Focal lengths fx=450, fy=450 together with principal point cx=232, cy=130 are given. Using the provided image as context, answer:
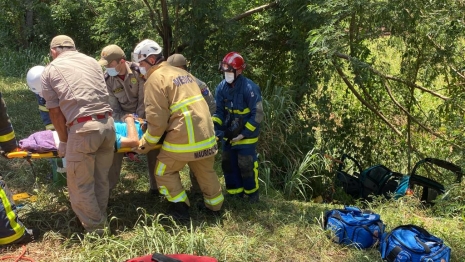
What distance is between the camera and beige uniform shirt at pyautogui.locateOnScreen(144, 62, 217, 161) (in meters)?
4.30

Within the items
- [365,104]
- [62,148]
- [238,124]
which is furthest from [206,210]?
[365,104]

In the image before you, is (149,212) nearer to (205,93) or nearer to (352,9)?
(205,93)

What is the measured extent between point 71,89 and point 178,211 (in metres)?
1.67

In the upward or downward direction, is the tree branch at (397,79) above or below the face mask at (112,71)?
below

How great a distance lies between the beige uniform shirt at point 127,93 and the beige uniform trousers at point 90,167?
0.86 m

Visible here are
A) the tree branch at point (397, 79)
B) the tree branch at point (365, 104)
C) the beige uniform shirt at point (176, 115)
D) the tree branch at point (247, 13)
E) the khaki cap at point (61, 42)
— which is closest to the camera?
the khaki cap at point (61, 42)

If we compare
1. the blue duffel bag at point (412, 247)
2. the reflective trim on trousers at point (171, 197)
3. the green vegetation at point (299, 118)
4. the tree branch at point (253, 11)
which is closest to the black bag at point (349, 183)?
the green vegetation at point (299, 118)

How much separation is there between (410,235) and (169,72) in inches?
107

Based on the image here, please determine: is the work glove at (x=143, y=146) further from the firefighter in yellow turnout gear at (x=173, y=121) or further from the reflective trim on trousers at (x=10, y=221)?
the reflective trim on trousers at (x=10, y=221)

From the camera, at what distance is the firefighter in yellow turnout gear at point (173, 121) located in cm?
431

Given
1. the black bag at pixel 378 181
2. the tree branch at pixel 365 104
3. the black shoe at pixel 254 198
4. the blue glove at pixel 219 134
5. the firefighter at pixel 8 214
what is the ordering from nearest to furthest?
1. the firefighter at pixel 8 214
2. the blue glove at pixel 219 134
3. the black shoe at pixel 254 198
4. the black bag at pixel 378 181
5. the tree branch at pixel 365 104

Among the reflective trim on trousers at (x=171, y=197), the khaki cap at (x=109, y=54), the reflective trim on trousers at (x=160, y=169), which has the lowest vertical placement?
the reflective trim on trousers at (x=171, y=197)

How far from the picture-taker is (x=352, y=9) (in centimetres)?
616

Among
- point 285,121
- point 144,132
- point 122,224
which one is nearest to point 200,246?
point 122,224
